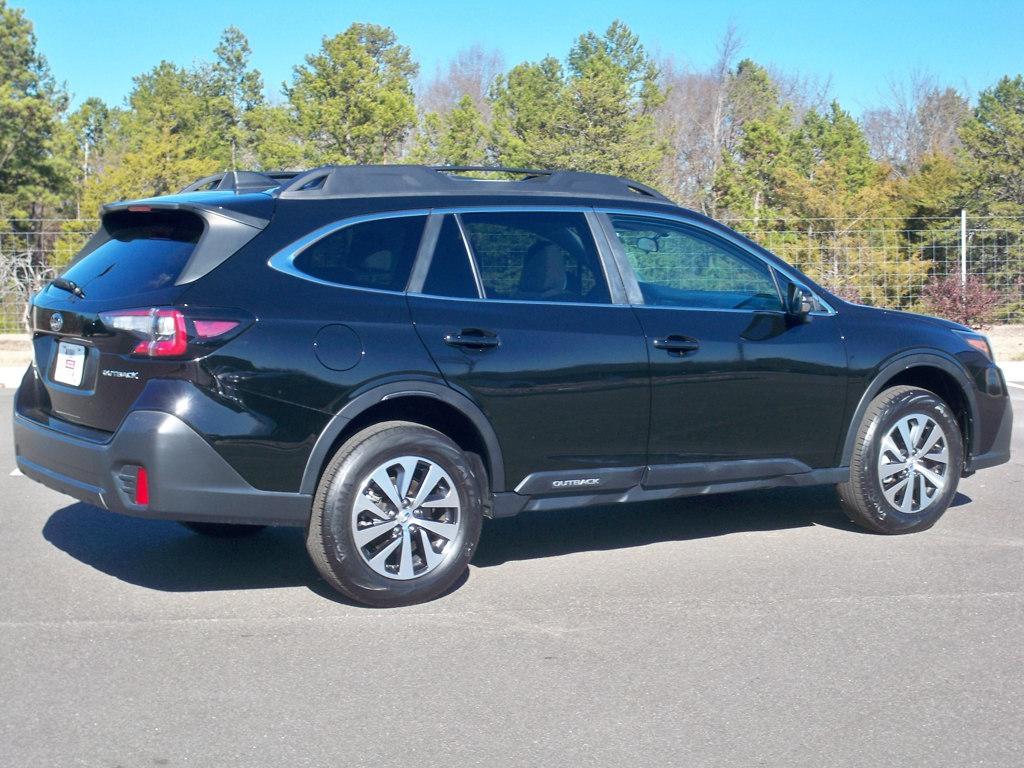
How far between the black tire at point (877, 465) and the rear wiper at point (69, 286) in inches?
154

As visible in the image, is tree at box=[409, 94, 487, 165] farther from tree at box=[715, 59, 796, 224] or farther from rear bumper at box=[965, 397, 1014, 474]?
rear bumper at box=[965, 397, 1014, 474]

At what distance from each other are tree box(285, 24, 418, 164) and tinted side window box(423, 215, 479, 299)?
91.8 feet

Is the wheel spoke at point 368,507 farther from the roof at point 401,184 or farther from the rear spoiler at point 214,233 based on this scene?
the roof at point 401,184

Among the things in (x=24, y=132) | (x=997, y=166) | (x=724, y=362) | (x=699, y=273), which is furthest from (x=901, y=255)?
(x=24, y=132)

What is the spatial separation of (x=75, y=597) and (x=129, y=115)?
54.7 m

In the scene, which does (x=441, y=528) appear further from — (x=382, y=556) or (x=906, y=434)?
(x=906, y=434)

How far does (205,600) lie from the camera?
5.51 m

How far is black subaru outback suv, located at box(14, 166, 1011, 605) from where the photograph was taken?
508 cm

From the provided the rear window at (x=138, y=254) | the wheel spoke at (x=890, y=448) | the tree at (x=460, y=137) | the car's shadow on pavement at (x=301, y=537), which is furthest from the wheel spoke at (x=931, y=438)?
the tree at (x=460, y=137)

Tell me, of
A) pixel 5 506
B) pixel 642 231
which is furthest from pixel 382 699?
pixel 5 506

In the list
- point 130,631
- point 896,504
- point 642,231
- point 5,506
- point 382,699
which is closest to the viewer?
point 382,699

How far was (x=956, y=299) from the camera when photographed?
19844 mm

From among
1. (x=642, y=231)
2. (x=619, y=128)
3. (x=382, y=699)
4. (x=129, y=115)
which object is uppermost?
(x=129, y=115)

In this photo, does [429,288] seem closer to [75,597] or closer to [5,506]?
[75,597]
